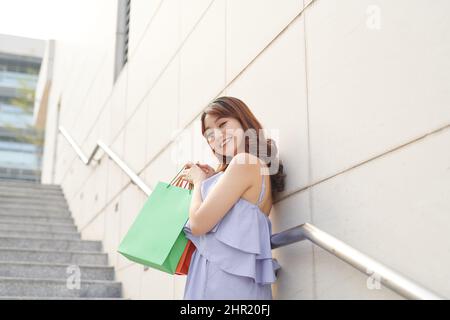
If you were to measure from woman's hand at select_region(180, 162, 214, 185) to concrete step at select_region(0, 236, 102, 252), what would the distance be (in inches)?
140

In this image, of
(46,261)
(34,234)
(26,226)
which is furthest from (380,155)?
(26,226)

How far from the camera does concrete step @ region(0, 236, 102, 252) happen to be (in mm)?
5273

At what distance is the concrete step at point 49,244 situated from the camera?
5273 mm

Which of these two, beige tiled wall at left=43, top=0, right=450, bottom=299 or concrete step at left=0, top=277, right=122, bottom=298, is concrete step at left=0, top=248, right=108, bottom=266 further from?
beige tiled wall at left=43, top=0, right=450, bottom=299

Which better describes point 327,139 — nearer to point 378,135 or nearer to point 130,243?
point 378,135

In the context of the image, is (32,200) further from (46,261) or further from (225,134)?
(225,134)

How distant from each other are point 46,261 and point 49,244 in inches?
17.3

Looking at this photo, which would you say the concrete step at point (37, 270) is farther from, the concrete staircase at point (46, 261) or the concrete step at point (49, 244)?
the concrete step at point (49, 244)

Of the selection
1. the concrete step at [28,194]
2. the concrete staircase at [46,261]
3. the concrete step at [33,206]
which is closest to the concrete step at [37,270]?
the concrete staircase at [46,261]

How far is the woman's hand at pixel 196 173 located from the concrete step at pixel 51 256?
3.15m

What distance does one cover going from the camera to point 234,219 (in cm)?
189

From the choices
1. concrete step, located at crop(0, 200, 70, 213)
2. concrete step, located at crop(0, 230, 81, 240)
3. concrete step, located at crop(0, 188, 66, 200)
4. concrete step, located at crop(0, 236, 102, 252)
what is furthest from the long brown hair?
concrete step, located at crop(0, 188, 66, 200)

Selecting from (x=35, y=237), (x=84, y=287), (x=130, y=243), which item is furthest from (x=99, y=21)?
(x=130, y=243)

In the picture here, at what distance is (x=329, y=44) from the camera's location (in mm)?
1954
